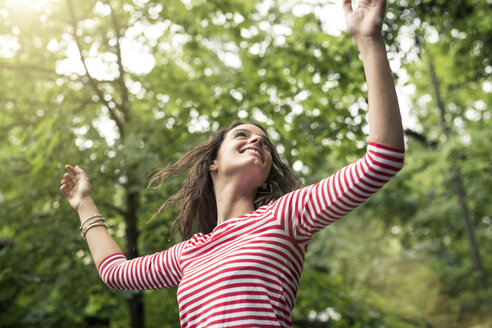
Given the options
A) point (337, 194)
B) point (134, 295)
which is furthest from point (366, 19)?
point (134, 295)

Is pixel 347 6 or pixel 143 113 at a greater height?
pixel 143 113

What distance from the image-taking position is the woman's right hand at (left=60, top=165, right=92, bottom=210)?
6.65ft

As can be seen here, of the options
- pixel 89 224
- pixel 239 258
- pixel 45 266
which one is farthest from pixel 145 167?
pixel 239 258

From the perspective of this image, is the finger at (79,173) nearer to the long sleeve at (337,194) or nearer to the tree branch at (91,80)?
the long sleeve at (337,194)

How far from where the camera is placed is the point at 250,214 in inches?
63.6

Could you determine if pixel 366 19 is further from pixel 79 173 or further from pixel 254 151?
pixel 79 173

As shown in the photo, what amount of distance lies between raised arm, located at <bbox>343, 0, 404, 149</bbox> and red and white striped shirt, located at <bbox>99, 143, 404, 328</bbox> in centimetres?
4

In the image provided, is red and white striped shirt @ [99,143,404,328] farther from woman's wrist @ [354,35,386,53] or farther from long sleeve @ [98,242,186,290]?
woman's wrist @ [354,35,386,53]

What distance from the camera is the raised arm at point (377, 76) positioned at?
1.18m

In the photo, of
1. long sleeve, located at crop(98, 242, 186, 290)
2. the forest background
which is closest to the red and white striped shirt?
long sleeve, located at crop(98, 242, 186, 290)

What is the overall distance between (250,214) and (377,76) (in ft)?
2.15

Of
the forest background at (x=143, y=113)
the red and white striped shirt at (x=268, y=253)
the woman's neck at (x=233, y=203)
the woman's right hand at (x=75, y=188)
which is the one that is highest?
the forest background at (x=143, y=113)

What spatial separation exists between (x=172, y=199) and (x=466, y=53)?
20.9ft

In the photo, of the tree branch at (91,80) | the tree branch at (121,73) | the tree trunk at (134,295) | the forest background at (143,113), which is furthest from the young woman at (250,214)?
the tree branch at (121,73)
